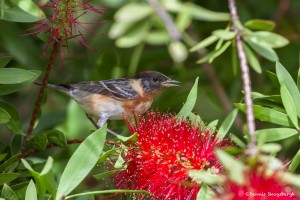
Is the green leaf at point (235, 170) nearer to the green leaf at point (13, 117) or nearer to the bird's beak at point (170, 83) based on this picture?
the green leaf at point (13, 117)

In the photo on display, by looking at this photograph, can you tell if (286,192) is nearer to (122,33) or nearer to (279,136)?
(279,136)

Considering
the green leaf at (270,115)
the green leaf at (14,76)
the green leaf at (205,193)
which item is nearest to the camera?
the green leaf at (205,193)

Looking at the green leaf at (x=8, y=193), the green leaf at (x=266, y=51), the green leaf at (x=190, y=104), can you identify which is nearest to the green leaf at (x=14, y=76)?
the green leaf at (x=8, y=193)

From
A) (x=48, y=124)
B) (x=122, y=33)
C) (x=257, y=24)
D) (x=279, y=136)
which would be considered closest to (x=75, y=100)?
(x=48, y=124)

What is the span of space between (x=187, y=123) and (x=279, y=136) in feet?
1.43

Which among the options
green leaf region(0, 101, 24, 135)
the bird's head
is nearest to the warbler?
the bird's head

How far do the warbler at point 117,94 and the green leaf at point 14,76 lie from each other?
1.30 meters

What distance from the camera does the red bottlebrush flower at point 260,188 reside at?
227 centimetres

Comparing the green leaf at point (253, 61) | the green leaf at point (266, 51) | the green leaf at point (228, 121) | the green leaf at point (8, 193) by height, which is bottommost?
the green leaf at point (8, 193)

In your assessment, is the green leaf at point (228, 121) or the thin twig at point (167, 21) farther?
the green leaf at point (228, 121)

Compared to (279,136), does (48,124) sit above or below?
below

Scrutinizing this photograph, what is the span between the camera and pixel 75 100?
4535mm

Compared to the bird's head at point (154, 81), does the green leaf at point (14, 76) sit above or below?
above

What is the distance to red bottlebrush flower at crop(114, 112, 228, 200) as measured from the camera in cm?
302
